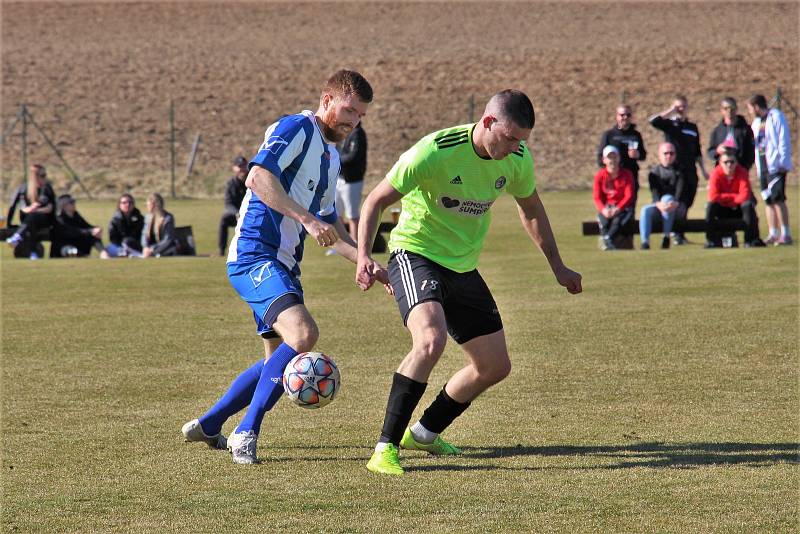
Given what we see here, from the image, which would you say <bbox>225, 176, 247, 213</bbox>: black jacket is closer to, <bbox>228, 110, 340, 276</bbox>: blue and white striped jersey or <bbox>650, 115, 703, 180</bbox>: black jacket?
<bbox>650, 115, 703, 180</bbox>: black jacket

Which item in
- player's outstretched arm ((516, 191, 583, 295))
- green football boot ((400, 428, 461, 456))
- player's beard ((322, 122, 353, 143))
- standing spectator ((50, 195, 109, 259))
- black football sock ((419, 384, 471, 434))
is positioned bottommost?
standing spectator ((50, 195, 109, 259))

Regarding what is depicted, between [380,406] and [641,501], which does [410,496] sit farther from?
[380,406]

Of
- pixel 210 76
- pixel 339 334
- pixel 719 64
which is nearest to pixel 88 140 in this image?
pixel 210 76

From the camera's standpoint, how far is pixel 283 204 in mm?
6293

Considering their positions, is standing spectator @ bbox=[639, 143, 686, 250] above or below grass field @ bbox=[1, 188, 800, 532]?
above

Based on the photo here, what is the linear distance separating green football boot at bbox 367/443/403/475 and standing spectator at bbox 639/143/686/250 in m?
12.4

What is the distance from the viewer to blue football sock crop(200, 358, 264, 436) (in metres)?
6.88

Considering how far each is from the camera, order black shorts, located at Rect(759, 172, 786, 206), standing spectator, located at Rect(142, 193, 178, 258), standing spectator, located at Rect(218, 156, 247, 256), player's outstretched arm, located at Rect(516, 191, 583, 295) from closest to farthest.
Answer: player's outstretched arm, located at Rect(516, 191, 583, 295) < black shorts, located at Rect(759, 172, 786, 206) < standing spectator, located at Rect(142, 193, 178, 258) < standing spectator, located at Rect(218, 156, 247, 256)

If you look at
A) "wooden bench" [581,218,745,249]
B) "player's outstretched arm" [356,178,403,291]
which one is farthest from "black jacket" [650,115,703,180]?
"player's outstretched arm" [356,178,403,291]

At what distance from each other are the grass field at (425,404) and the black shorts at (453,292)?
68 centimetres

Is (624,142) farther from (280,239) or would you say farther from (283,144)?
(283,144)

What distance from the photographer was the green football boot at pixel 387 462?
6230 millimetres

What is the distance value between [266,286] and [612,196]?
39.6 feet

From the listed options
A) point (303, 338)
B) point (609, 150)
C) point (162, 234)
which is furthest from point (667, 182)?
point (303, 338)
